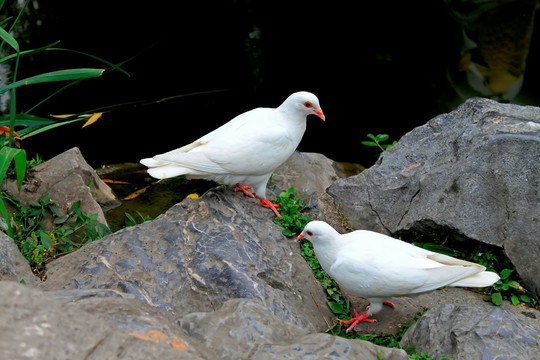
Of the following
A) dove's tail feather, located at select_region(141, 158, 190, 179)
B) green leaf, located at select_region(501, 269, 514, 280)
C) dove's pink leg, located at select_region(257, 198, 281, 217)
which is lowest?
green leaf, located at select_region(501, 269, 514, 280)

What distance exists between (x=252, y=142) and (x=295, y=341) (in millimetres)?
2049

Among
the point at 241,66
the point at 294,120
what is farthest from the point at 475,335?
the point at 241,66

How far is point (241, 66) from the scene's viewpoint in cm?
986

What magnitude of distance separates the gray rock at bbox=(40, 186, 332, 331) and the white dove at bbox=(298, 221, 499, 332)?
0.29 metres

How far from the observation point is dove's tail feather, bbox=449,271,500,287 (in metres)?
3.73

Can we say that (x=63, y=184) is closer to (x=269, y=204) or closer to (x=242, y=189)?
(x=242, y=189)

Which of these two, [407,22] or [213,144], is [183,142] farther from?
[407,22]

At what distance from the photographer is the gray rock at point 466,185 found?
4.16 meters

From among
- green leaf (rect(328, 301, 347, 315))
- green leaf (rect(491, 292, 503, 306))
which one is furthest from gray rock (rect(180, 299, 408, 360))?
green leaf (rect(491, 292, 503, 306))

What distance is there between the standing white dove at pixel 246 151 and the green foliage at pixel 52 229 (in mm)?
817

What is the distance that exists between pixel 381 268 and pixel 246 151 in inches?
50.7

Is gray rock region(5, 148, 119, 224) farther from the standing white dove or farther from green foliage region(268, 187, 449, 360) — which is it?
green foliage region(268, 187, 449, 360)

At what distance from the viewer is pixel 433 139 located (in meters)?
4.88

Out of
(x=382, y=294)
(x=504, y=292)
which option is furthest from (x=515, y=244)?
(x=382, y=294)
